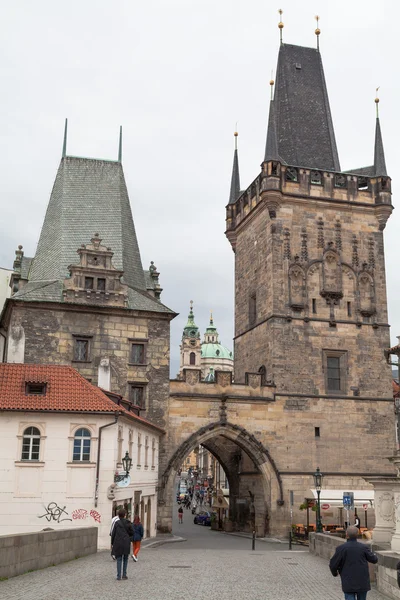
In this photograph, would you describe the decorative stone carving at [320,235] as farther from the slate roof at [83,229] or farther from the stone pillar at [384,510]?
the stone pillar at [384,510]

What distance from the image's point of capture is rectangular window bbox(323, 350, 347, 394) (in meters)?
36.4

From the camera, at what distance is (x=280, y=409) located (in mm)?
35000

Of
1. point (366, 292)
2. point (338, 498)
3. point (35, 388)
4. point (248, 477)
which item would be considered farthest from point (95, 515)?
point (366, 292)

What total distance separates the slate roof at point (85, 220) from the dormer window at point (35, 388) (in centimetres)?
1182

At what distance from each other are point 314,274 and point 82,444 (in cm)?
1875

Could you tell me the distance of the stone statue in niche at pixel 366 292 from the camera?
123 ft

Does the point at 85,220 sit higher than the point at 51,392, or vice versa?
the point at 85,220

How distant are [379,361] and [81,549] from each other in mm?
23242

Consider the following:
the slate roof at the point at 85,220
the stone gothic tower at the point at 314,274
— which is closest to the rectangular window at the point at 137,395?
the slate roof at the point at 85,220

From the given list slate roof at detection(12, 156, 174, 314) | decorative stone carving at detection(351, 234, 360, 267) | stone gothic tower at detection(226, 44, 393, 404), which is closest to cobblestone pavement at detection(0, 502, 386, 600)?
slate roof at detection(12, 156, 174, 314)

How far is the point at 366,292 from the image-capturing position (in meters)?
37.9

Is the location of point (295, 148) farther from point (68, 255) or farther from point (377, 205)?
point (68, 255)

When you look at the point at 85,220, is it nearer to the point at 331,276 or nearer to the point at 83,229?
the point at 83,229

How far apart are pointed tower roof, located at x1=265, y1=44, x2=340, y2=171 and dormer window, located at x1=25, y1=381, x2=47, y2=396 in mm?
20846
